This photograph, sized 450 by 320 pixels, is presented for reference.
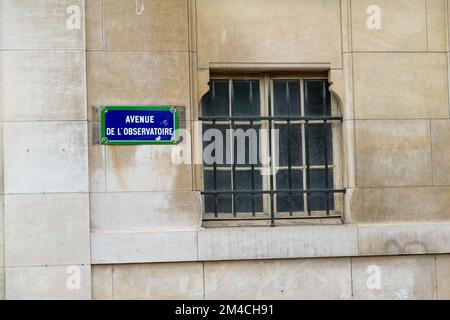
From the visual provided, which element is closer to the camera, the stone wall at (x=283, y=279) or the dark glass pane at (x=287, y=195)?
the stone wall at (x=283, y=279)

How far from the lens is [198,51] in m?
9.79

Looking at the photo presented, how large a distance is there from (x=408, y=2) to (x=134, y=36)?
3267 millimetres

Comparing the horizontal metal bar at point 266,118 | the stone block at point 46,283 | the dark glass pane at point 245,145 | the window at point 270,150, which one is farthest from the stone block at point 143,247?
the horizontal metal bar at point 266,118

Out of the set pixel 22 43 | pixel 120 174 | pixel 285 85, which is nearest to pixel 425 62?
pixel 285 85

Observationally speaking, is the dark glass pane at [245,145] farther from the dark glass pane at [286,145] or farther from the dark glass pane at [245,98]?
the dark glass pane at [286,145]

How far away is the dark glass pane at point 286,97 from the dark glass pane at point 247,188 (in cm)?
79

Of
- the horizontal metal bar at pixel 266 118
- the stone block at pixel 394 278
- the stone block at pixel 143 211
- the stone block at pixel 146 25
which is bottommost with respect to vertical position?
the stone block at pixel 394 278

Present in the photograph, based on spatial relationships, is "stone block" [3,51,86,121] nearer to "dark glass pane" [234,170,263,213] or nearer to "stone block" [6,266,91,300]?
"stone block" [6,266,91,300]

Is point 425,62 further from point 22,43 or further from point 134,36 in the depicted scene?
point 22,43

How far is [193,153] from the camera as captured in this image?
9695 millimetres

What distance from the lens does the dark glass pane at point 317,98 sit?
10164 mm

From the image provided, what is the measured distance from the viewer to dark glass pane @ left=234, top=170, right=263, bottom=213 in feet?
32.8

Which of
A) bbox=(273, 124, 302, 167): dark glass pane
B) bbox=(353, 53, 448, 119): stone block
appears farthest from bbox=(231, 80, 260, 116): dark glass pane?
bbox=(353, 53, 448, 119): stone block

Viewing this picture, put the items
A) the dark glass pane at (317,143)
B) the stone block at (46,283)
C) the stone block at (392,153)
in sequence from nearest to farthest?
the stone block at (46,283)
the stone block at (392,153)
the dark glass pane at (317,143)
